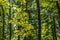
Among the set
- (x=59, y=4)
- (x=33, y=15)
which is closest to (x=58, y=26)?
(x=33, y=15)

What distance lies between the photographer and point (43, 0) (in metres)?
14.1

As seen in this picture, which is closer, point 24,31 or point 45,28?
point 24,31

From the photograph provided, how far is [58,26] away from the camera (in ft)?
61.0

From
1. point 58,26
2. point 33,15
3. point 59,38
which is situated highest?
point 33,15

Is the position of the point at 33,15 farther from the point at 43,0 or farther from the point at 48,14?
the point at 43,0

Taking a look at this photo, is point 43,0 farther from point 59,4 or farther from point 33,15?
point 33,15

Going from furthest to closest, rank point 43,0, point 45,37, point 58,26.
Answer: point 58,26 → point 45,37 → point 43,0

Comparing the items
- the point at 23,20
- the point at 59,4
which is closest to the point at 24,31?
the point at 23,20

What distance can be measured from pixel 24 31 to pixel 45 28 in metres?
6.06

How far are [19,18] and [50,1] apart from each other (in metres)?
3.46

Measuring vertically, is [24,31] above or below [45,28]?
above

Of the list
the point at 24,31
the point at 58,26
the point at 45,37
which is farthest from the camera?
the point at 58,26

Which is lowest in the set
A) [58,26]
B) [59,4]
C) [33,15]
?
[58,26]

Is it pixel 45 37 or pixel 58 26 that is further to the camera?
pixel 58 26
